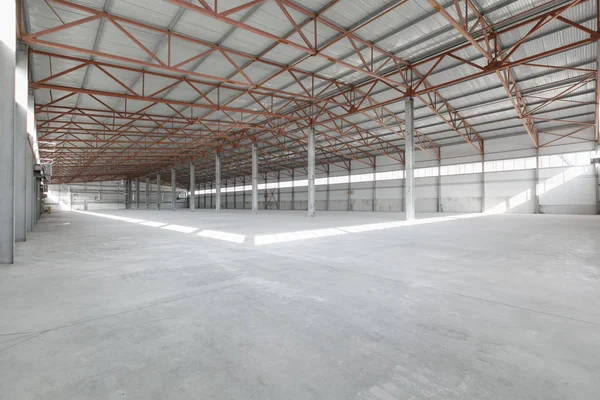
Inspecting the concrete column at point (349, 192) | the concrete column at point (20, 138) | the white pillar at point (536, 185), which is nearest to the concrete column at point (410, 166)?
the white pillar at point (536, 185)

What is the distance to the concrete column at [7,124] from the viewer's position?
6172mm

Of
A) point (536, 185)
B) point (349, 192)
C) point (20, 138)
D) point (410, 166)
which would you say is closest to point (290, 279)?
point (20, 138)

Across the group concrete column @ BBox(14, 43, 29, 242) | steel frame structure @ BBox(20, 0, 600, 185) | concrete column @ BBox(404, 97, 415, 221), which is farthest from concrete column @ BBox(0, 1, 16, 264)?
concrete column @ BBox(404, 97, 415, 221)

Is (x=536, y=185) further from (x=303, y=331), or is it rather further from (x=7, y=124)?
(x=7, y=124)

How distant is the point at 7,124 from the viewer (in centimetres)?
627

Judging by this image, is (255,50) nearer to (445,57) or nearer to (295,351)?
(445,57)

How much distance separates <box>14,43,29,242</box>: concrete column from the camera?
8594 millimetres

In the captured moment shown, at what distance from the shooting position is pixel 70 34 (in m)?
11.4

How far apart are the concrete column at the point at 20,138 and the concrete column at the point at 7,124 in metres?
2.90

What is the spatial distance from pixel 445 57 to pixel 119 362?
60.5 feet

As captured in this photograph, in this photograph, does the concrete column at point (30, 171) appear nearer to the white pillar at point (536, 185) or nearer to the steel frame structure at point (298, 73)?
the steel frame structure at point (298, 73)

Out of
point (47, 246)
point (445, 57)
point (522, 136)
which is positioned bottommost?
point (47, 246)

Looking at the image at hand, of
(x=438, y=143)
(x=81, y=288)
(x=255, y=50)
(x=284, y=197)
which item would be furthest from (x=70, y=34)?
(x=284, y=197)

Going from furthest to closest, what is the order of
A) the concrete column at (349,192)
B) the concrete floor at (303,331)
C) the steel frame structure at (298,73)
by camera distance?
1. the concrete column at (349,192)
2. the steel frame structure at (298,73)
3. the concrete floor at (303,331)
